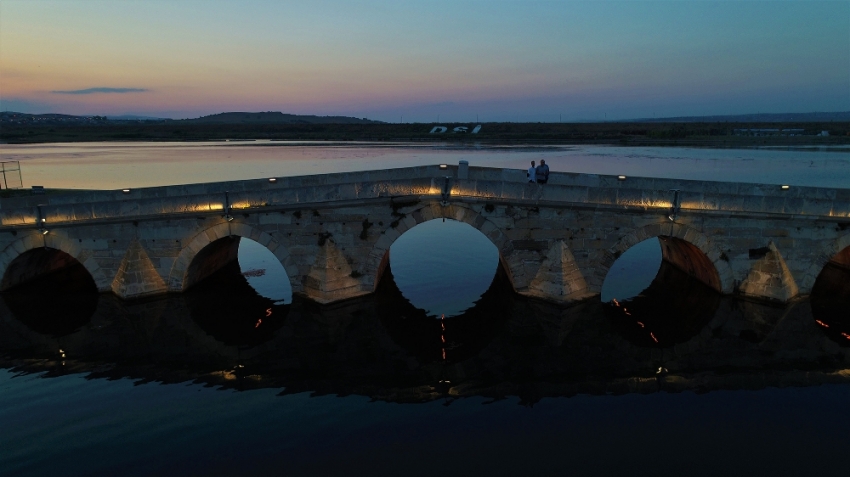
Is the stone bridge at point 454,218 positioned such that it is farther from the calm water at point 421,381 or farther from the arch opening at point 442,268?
the arch opening at point 442,268

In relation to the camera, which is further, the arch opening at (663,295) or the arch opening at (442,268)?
the arch opening at (442,268)

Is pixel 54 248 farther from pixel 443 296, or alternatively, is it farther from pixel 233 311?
pixel 443 296

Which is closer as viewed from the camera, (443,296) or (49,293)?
(443,296)

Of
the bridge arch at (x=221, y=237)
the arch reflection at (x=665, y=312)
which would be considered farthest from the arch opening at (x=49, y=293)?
the arch reflection at (x=665, y=312)

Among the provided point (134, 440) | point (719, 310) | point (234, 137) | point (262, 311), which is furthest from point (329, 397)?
point (234, 137)

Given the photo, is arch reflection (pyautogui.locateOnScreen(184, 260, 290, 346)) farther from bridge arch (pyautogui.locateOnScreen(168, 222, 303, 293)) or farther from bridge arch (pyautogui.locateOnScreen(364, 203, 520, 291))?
bridge arch (pyautogui.locateOnScreen(364, 203, 520, 291))

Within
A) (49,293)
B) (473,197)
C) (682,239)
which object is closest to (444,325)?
(473,197)
